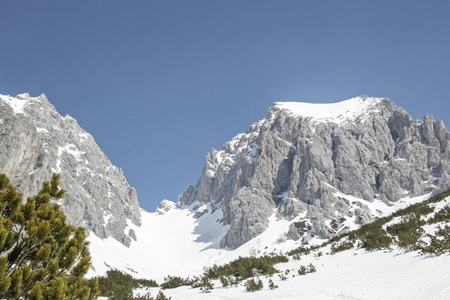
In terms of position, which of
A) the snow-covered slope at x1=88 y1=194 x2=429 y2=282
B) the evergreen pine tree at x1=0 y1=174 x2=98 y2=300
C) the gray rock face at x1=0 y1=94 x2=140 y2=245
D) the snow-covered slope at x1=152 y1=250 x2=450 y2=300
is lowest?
the snow-covered slope at x1=152 y1=250 x2=450 y2=300

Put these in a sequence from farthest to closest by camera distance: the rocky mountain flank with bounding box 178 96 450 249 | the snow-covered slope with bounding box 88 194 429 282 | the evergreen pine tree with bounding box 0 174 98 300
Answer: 1. the rocky mountain flank with bounding box 178 96 450 249
2. the snow-covered slope with bounding box 88 194 429 282
3. the evergreen pine tree with bounding box 0 174 98 300

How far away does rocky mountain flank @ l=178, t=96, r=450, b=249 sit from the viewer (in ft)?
273

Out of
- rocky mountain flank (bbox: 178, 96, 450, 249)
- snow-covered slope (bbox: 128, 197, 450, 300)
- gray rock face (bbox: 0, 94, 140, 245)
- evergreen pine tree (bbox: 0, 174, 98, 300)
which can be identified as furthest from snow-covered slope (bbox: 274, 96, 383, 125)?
evergreen pine tree (bbox: 0, 174, 98, 300)

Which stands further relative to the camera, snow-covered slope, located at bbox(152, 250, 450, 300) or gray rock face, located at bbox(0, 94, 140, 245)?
gray rock face, located at bbox(0, 94, 140, 245)

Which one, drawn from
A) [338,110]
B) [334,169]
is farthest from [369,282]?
[338,110]

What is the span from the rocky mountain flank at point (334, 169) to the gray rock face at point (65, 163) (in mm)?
44319

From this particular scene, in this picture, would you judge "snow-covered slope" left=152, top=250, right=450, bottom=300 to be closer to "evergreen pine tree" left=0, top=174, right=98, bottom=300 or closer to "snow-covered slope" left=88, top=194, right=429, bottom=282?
"evergreen pine tree" left=0, top=174, right=98, bottom=300

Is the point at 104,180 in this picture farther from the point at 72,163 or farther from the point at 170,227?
the point at 170,227

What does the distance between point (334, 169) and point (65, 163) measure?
303 ft

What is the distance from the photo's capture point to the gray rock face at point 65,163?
2867 inches

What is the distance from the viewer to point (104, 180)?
409 ft

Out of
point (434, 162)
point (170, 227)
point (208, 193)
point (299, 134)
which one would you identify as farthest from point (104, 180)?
point (434, 162)

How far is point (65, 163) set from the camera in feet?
346

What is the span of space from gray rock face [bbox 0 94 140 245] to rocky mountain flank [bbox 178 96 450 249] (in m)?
44.3
